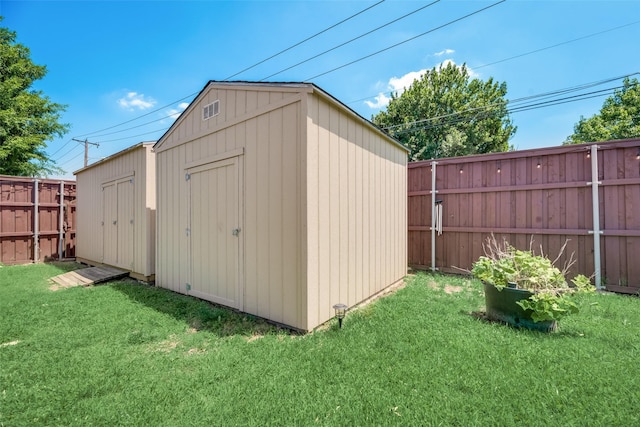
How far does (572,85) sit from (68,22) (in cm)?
1294

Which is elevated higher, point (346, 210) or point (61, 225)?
point (346, 210)

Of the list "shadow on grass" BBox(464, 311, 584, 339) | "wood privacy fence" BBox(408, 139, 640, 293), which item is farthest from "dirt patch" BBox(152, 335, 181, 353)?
"wood privacy fence" BBox(408, 139, 640, 293)

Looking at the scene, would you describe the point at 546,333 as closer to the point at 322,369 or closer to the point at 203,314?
the point at 322,369

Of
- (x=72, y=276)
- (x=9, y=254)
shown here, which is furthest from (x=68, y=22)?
(x=9, y=254)

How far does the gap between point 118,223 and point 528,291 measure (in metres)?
7.12

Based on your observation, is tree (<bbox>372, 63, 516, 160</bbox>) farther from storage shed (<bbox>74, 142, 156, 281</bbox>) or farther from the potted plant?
the potted plant

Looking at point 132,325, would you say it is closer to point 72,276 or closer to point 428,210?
point 72,276

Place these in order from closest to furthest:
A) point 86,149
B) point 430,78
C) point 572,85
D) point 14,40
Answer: point 572,85 < point 14,40 < point 430,78 < point 86,149

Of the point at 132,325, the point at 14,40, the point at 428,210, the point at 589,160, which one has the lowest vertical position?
the point at 132,325

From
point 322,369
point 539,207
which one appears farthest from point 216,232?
point 539,207

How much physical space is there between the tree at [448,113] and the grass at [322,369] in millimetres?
13227

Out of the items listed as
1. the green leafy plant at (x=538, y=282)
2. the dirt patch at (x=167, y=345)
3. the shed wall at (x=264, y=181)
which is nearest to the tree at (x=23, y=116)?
the shed wall at (x=264, y=181)

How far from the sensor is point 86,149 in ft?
57.0

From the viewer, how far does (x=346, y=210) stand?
132 inches
